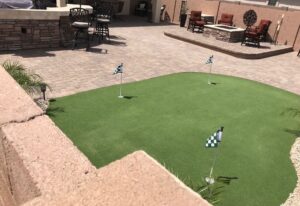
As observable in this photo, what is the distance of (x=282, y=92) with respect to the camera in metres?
11.9

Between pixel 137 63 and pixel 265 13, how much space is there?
1147 cm

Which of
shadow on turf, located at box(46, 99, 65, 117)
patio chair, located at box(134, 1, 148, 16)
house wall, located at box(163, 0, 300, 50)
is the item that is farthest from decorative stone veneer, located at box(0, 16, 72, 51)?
patio chair, located at box(134, 1, 148, 16)

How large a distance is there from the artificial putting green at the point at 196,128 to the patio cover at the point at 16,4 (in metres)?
5.99

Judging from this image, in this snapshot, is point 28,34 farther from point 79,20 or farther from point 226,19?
point 226,19

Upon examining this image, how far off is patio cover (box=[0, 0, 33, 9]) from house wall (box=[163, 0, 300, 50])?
14369mm

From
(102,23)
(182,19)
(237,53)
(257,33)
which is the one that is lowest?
(237,53)

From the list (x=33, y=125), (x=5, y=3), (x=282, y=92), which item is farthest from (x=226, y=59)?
(x=33, y=125)

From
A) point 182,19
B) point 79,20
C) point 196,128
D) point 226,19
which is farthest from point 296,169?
point 182,19

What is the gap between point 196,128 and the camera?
8.30 meters

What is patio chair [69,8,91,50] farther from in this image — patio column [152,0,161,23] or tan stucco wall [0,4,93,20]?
patio column [152,0,161,23]

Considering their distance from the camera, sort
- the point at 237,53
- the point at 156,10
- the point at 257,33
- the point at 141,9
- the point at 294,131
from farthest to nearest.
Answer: the point at 141,9
the point at 156,10
the point at 257,33
the point at 237,53
the point at 294,131

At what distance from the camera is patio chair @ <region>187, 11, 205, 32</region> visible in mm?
21281

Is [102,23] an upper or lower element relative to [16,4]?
lower

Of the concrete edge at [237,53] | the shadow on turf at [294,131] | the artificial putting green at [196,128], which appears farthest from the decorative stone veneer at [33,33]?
the shadow on turf at [294,131]
